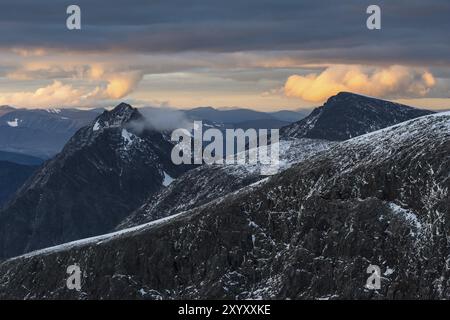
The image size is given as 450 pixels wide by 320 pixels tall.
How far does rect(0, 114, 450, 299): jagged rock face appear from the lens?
527ft

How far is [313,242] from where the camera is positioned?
6944 inches

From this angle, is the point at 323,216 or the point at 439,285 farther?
the point at 323,216

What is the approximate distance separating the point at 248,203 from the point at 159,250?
22.8 metres

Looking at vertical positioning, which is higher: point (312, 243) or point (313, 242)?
point (313, 242)

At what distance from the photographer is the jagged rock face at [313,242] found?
160500mm
